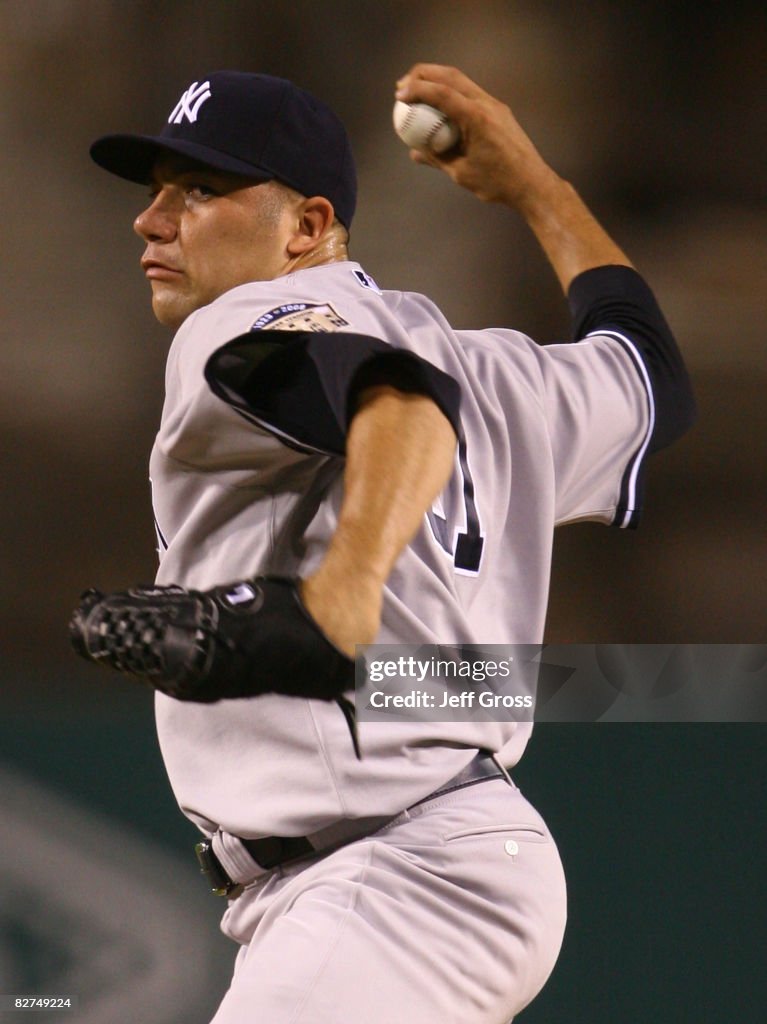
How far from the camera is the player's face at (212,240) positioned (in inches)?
43.2

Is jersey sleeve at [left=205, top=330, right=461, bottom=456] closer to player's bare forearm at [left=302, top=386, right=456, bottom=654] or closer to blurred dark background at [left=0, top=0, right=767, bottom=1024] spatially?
player's bare forearm at [left=302, top=386, right=456, bottom=654]

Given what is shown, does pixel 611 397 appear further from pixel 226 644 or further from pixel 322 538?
pixel 226 644

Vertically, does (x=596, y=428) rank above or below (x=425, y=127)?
below

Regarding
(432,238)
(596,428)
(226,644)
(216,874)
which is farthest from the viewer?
(432,238)

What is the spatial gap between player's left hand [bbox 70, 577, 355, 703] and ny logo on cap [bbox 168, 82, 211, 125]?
0.61m

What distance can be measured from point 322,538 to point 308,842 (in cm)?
21

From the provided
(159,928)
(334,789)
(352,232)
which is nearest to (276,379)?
(334,789)

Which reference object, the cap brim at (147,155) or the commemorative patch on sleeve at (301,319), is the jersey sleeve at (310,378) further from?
the cap brim at (147,155)

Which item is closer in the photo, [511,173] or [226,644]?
[226,644]

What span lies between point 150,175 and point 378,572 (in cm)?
70

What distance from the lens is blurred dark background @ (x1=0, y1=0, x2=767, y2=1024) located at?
219 centimetres

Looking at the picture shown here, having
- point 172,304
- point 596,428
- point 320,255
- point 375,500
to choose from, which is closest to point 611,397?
point 596,428

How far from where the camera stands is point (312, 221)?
1.13 m

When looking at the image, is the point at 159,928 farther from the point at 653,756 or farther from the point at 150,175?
the point at 150,175
